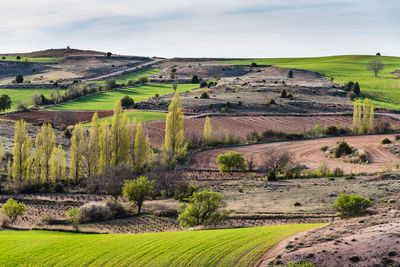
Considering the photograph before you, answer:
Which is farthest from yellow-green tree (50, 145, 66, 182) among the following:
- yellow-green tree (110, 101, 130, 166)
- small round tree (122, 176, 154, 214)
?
small round tree (122, 176, 154, 214)

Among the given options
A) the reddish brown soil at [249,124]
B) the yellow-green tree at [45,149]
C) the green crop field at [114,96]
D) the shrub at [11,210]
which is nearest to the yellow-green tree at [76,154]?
the yellow-green tree at [45,149]

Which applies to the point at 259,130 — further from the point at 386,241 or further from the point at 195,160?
the point at 386,241

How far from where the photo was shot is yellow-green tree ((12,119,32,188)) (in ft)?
178

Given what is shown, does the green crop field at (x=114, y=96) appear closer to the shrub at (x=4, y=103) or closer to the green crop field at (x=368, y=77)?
the shrub at (x=4, y=103)

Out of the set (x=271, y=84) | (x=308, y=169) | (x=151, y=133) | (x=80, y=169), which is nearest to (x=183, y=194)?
(x=80, y=169)

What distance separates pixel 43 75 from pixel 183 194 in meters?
132

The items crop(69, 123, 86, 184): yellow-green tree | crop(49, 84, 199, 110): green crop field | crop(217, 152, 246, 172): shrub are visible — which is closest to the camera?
crop(69, 123, 86, 184): yellow-green tree

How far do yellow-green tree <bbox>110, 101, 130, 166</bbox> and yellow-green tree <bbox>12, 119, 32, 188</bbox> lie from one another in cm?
1138

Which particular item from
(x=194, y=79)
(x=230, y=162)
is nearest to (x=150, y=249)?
(x=230, y=162)

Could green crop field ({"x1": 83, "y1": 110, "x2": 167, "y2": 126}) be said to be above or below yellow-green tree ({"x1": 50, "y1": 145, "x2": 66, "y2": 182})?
above

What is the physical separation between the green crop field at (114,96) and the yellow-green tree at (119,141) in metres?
49.3

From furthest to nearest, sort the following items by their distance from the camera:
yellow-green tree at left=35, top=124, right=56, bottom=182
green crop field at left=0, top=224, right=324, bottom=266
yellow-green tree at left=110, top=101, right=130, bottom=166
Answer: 1. yellow-green tree at left=110, top=101, right=130, bottom=166
2. yellow-green tree at left=35, top=124, right=56, bottom=182
3. green crop field at left=0, top=224, right=324, bottom=266

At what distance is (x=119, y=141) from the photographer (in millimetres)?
59219

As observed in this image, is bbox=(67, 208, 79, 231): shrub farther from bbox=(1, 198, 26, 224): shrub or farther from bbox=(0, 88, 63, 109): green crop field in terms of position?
bbox=(0, 88, 63, 109): green crop field
